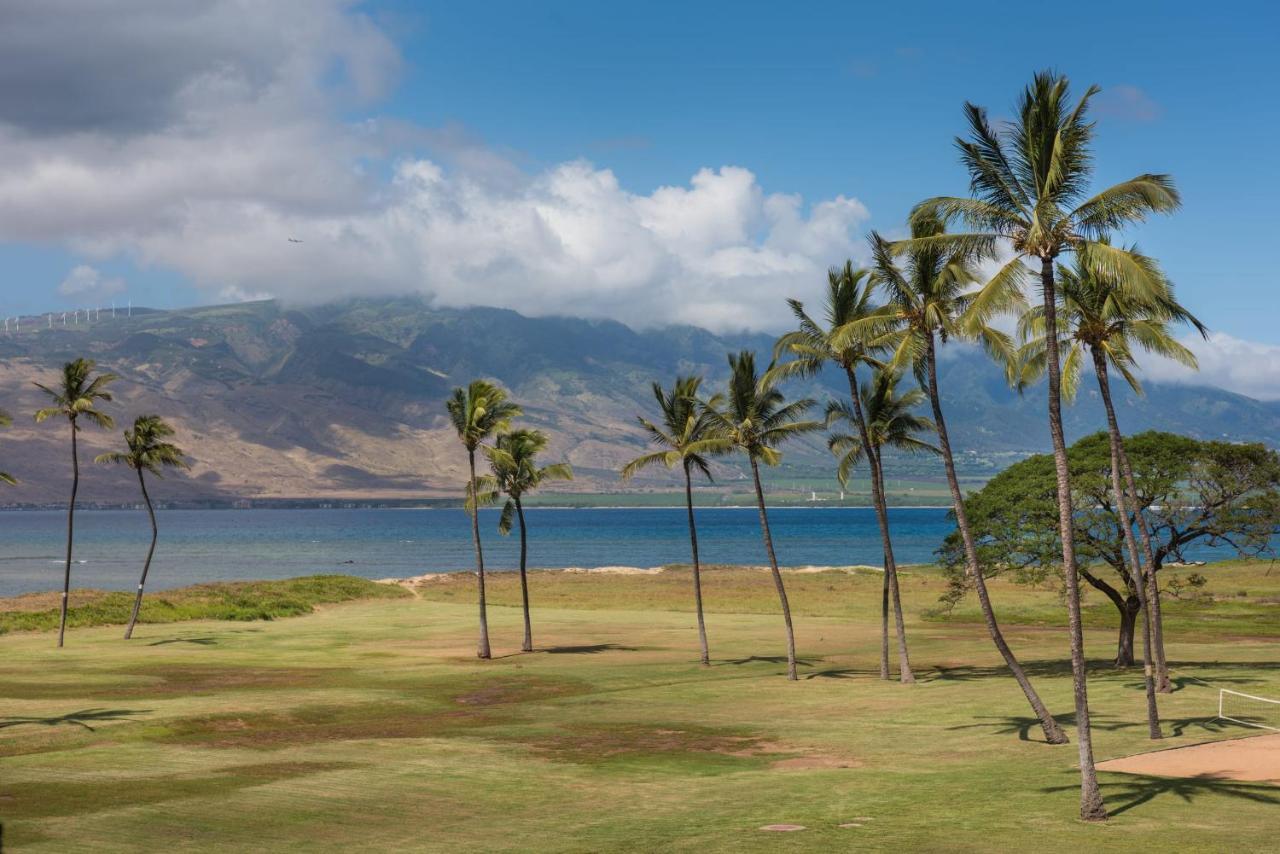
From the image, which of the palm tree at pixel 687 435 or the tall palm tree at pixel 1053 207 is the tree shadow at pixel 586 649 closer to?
the palm tree at pixel 687 435

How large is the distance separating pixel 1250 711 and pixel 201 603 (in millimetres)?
75925

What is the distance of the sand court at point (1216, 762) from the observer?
27547 millimetres

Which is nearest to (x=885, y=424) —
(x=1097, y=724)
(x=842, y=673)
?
(x=842, y=673)

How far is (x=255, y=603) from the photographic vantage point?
9100 centimetres

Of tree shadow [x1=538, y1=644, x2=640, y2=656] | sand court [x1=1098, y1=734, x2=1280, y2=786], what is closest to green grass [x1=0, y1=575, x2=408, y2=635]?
tree shadow [x1=538, y1=644, x2=640, y2=656]

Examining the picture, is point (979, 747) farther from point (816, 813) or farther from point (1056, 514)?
point (1056, 514)

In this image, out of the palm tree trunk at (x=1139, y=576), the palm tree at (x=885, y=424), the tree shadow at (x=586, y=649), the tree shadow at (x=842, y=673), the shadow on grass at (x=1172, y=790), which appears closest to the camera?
the shadow on grass at (x=1172, y=790)

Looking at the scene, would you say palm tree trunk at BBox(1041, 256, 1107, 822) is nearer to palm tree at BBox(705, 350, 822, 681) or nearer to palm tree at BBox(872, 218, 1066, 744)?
palm tree at BBox(872, 218, 1066, 744)

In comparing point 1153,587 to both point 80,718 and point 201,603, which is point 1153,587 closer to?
point 80,718

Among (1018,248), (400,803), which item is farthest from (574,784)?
(1018,248)

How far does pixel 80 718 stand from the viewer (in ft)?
124

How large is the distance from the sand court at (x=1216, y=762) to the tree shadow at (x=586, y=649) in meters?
38.1

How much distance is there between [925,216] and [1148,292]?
30.2 feet

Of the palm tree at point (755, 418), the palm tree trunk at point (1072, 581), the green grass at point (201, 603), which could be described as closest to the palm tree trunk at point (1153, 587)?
the palm tree trunk at point (1072, 581)
